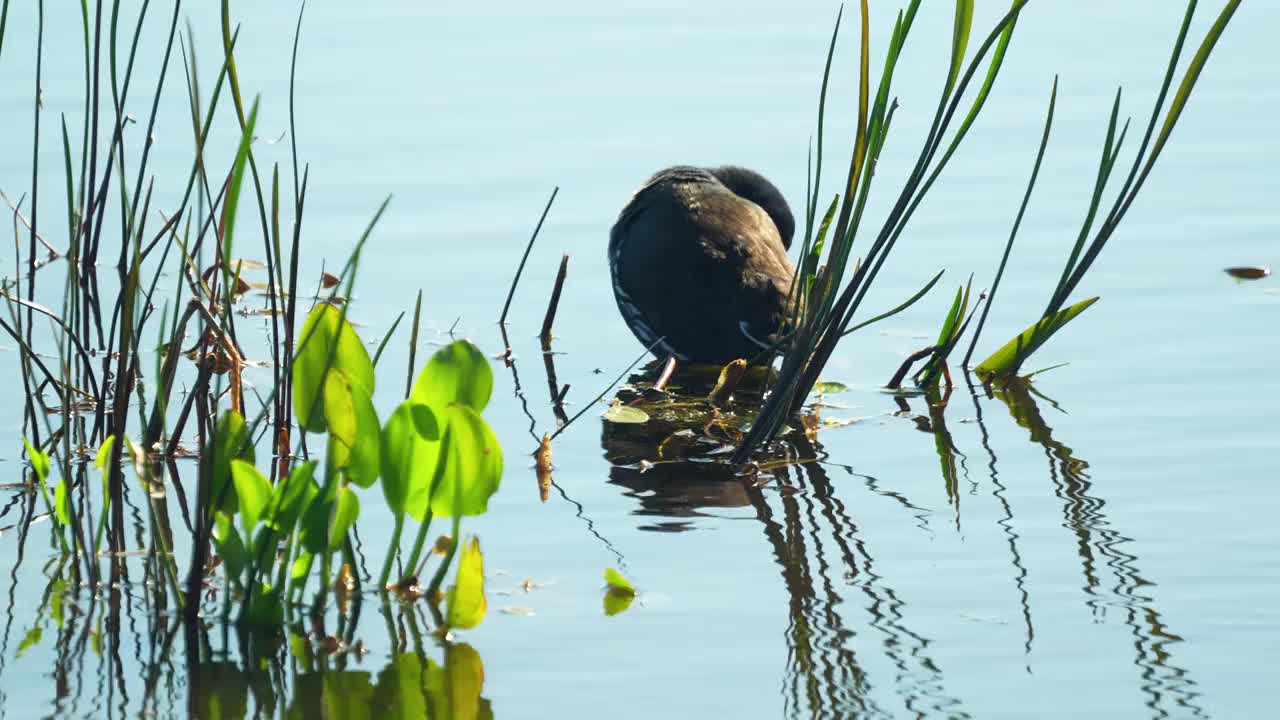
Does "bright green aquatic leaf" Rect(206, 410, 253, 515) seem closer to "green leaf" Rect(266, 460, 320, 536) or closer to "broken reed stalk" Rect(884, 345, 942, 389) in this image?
"green leaf" Rect(266, 460, 320, 536)

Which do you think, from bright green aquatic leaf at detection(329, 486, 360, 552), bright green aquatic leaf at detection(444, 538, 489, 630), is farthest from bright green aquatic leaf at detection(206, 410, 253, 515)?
bright green aquatic leaf at detection(444, 538, 489, 630)

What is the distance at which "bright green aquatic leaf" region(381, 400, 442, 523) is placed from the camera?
2902mm

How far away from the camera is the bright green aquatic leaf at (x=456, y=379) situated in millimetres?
2930

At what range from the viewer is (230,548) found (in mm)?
2826

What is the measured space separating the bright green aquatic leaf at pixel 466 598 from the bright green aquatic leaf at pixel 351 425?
235 millimetres

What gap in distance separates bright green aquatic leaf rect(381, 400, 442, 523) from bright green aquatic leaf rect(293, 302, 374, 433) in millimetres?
90

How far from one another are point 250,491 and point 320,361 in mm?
336

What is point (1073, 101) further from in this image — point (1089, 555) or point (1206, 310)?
point (1089, 555)

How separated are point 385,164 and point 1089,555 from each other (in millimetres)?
4489

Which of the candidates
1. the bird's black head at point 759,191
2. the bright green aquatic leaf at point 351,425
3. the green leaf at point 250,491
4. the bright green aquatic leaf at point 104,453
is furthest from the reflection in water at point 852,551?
the bird's black head at point 759,191

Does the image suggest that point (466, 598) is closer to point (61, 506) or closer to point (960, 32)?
point (61, 506)

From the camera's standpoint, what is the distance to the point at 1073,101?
26.1 feet

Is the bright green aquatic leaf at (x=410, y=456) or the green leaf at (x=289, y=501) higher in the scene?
the bright green aquatic leaf at (x=410, y=456)

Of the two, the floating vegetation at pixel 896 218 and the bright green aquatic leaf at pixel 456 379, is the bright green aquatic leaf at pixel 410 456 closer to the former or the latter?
the bright green aquatic leaf at pixel 456 379
